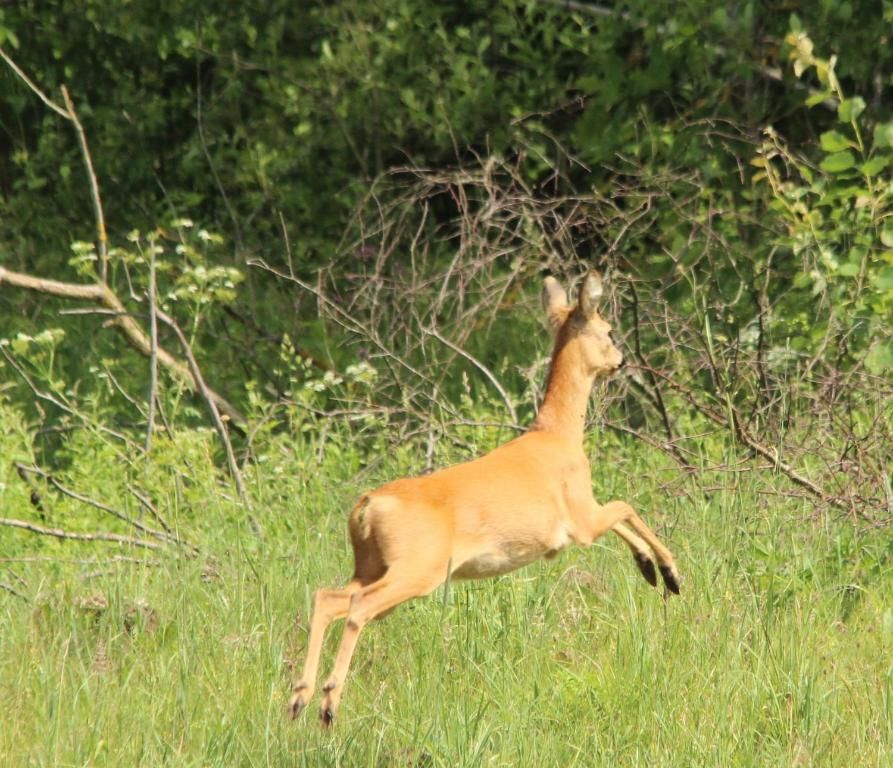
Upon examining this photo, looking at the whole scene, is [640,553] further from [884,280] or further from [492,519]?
[884,280]

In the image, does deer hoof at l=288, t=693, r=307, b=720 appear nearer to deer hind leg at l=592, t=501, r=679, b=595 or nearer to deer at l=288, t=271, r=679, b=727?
deer at l=288, t=271, r=679, b=727

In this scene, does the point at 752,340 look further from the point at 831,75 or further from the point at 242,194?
the point at 242,194

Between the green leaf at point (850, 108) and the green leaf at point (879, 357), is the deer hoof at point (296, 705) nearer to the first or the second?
the green leaf at point (879, 357)

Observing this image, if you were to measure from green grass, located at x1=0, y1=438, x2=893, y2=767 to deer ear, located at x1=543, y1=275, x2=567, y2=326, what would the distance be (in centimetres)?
81

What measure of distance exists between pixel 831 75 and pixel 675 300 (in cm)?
206

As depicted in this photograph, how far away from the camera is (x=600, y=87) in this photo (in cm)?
848

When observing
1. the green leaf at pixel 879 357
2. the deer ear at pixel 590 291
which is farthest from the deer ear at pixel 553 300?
the green leaf at pixel 879 357

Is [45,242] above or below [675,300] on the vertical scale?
below

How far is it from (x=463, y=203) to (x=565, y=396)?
2.46 metres

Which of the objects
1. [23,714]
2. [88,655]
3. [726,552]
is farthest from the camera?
[726,552]

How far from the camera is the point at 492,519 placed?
4.72 m

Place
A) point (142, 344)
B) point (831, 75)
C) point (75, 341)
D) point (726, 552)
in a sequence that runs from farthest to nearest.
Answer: point (75, 341), point (142, 344), point (831, 75), point (726, 552)

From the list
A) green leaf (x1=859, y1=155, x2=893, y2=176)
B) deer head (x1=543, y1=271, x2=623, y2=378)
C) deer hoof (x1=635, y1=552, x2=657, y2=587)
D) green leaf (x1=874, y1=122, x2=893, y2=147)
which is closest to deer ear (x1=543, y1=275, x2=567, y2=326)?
deer head (x1=543, y1=271, x2=623, y2=378)

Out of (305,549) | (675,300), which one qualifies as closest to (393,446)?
(305,549)
